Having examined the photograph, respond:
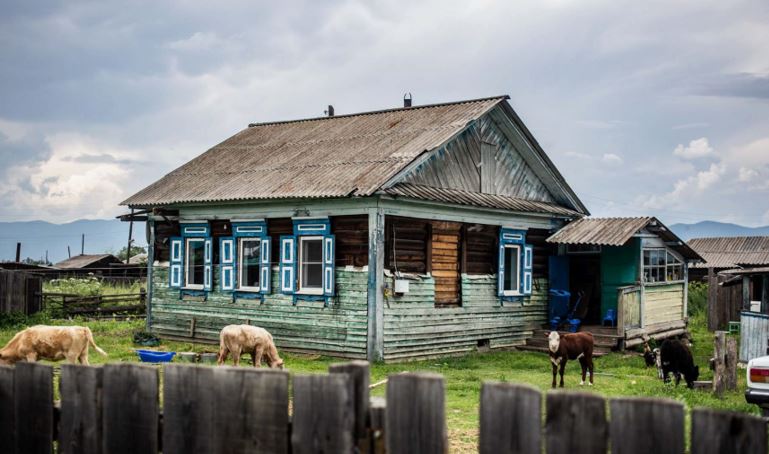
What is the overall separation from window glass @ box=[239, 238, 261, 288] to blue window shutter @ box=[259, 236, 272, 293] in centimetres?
75

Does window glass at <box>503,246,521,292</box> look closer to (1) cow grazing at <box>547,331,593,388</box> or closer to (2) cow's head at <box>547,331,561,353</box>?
(1) cow grazing at <box>547,331,593,388</box>

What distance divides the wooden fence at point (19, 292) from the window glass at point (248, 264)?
32.2 feet

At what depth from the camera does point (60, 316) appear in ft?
91.4

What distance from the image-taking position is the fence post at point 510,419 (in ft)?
11.7

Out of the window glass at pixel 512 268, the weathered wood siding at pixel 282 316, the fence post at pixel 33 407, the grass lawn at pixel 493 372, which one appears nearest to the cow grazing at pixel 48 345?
the grass lawn at pixel 493 372

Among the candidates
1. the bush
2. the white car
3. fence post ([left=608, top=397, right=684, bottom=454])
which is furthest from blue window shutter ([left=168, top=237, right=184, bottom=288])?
the bush

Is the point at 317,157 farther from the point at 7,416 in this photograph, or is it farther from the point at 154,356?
the point at 7,416

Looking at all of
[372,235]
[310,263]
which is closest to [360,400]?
[372,235]

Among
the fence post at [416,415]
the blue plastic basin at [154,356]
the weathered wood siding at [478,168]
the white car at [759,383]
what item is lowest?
the blue plastic basin at [154,356]

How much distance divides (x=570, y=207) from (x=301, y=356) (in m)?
10.5

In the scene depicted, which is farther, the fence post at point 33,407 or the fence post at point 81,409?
the fence post at point 33,407

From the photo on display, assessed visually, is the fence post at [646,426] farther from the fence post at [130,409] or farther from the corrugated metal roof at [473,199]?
the corrugated metal roof at [473,199]

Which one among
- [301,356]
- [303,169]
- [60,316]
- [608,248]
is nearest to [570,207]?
[608,248]

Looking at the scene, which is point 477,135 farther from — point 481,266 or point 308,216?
point 308,216
